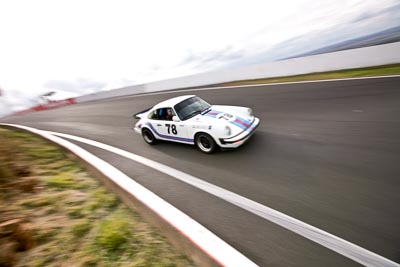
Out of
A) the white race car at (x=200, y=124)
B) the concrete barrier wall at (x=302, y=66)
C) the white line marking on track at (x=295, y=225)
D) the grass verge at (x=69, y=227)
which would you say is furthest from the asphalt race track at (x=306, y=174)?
the concrete barrier wall at (x=302, y=66)

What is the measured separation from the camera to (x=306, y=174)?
3.59 m

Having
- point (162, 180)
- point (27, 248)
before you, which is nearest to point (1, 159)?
point (27, 248)

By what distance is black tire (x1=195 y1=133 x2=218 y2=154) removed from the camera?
4.76m

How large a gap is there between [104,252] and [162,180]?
75.1 inches

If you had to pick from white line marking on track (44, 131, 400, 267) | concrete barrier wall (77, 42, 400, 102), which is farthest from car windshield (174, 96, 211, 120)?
concrete barrier wall (77, 42, 400, 102)

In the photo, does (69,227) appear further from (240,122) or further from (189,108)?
(240,122)

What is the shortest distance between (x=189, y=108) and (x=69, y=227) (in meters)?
3.54

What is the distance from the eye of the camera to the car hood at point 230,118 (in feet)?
15.2

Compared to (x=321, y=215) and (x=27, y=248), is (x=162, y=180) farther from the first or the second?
(x=321, y=215)

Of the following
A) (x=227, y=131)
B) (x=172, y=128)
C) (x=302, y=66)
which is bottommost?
(x=227, y=131)

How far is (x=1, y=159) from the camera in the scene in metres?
3.97

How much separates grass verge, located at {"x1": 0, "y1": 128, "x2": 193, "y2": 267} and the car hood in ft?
8.35

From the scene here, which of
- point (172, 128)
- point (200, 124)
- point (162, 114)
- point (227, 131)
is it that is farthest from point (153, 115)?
point (227, 131)

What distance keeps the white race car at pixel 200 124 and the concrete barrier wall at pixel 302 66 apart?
30.0 ft
